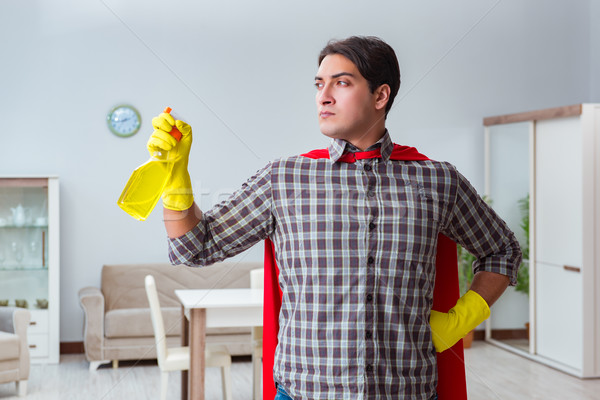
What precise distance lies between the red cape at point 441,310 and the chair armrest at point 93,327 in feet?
11.8

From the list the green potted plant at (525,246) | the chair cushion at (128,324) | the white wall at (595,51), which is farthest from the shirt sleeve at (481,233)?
the white wall at (595,51)

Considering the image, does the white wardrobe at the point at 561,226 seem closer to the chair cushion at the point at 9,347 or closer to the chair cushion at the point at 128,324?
the chair cushion at the point at 128,324

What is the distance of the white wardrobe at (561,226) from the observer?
4.44m

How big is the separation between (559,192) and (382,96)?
3.82 m

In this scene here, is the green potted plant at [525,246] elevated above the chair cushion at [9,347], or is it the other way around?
the green potted plant at [525,246]

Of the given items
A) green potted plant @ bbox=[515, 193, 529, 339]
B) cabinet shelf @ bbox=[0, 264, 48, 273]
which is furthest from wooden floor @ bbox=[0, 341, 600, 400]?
cabinet shelf @ bbox=[0, 264, 48, 273]

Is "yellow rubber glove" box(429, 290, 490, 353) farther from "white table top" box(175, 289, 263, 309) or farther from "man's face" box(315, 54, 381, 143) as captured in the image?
"white table top" box(175, 289, 263, 309)

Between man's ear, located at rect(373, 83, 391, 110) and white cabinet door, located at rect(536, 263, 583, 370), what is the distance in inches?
144

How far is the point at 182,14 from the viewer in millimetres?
5457

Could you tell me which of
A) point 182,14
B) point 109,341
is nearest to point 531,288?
point 109,341

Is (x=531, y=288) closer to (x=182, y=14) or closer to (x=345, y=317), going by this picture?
(x=182, y=14)

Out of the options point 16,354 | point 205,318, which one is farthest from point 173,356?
point 16,354

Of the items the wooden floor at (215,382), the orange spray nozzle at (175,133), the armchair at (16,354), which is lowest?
the wooden floor at (215,382)

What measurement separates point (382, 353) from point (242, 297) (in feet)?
7.35
